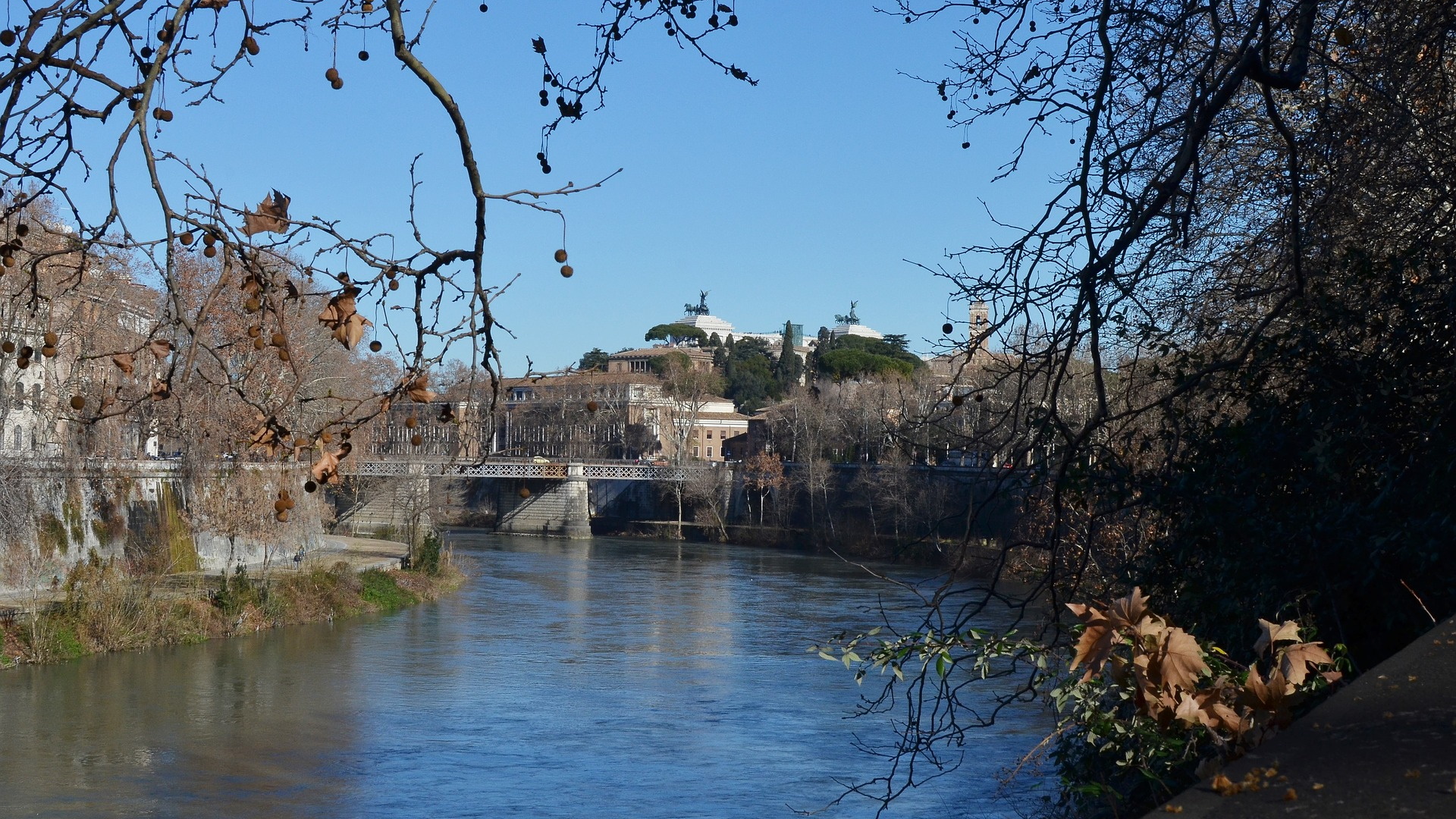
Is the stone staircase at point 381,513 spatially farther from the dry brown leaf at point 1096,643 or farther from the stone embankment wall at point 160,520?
the dry brown leaf at point 1096,643

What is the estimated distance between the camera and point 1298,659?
228 cm

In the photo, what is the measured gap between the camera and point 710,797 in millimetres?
11047

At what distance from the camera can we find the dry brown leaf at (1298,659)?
2248mm

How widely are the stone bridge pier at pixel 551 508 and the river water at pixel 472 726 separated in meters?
23.7

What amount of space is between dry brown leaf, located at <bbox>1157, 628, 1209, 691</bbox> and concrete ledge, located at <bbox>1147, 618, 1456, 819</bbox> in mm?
391

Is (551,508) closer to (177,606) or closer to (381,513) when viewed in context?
(381,513)

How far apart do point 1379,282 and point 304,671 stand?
14.7m

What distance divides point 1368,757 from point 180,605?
64.1 feet

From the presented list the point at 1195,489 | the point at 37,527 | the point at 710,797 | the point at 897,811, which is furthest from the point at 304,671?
the point at 1195,489

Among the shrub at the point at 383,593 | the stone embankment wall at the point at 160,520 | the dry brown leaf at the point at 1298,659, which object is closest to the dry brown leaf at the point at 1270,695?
the dry brown leaf at the point at 1298,659

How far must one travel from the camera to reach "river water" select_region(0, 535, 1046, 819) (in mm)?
11133

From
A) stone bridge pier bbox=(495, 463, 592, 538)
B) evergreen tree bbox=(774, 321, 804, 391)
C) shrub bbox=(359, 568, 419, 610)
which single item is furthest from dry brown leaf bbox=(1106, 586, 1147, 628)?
evergreen tree bbox=(774, 321, 804, 391)

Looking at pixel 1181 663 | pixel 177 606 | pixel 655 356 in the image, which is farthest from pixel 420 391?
pixel 655 356

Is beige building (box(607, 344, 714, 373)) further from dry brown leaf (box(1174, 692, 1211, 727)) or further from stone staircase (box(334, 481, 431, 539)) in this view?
dry brown leaf (box(1174, 692, 1211, 727))
